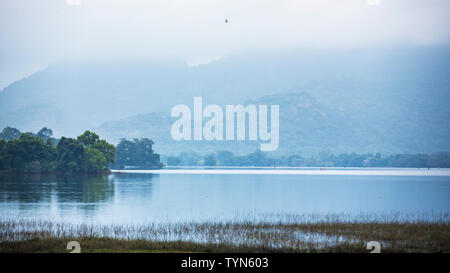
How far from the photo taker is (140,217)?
3188cm

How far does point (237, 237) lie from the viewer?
881 inches

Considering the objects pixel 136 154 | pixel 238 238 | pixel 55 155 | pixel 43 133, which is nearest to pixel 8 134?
pixel 43 133

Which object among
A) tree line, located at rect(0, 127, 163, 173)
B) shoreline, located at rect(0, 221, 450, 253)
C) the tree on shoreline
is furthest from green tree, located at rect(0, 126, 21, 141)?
shoreline, located at rect(0, 221, 450, 253)

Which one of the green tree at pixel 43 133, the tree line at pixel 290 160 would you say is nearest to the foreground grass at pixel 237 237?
→ the green tree at pixel 43 133

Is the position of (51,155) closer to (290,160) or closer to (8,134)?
(8,134)

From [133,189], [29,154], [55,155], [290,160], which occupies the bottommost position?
[133,189]

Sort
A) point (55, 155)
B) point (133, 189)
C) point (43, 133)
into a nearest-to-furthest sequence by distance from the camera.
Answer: point (133, 189) → point (55, 155) → point (43, 133)

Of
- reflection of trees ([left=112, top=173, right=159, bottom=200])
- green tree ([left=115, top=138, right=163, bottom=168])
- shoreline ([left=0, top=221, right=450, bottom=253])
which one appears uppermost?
green tree ([left=115, top=138, right=163, bottom=168])

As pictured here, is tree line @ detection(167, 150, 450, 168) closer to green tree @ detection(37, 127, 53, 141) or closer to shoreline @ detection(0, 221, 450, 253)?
green tree @ detection(37, 127, 53, 141)

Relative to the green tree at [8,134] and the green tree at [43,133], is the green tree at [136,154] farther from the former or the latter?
the green tree at [8,134]

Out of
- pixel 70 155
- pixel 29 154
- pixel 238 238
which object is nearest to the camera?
→ pixel 238 238

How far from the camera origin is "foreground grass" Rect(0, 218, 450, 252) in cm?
1883
